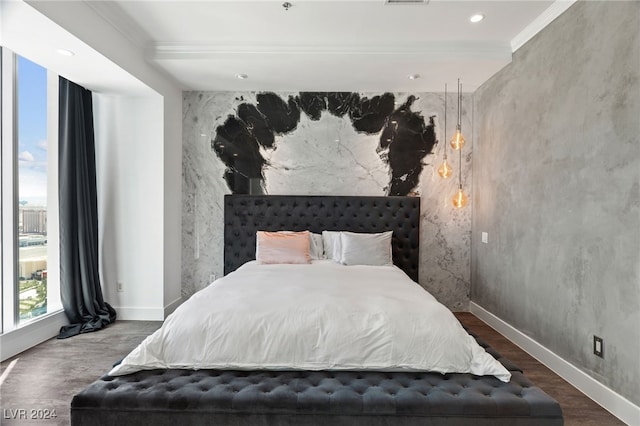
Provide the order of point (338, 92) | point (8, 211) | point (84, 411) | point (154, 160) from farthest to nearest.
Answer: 1. point (338, 92)
2. point (154, 160)
3. point (8, 211)
4. point (84, 411)

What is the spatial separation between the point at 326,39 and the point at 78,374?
3.41 metres

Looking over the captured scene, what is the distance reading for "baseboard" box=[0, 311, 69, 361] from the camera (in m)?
2.64

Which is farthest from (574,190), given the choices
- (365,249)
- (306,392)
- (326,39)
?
(326,39)

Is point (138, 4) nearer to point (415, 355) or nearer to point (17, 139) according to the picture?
point (17, 139)

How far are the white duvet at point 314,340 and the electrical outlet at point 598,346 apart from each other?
89 cm

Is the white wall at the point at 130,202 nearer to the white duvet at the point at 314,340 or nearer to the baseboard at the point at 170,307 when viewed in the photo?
the baseboard at the point at 170,307

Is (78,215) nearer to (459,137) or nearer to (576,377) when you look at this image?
(459,137)

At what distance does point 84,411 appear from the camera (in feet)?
5.04

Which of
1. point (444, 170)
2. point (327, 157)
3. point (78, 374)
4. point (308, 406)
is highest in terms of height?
point (327, 157)

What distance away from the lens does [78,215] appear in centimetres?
329

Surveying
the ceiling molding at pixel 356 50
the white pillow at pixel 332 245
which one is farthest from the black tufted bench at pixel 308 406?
the ceiling molding at pixel 356 50

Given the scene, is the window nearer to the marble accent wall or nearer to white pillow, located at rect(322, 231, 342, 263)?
the marble accent wall

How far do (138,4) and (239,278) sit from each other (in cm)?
228

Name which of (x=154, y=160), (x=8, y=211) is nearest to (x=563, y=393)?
(x=154, y=160)
